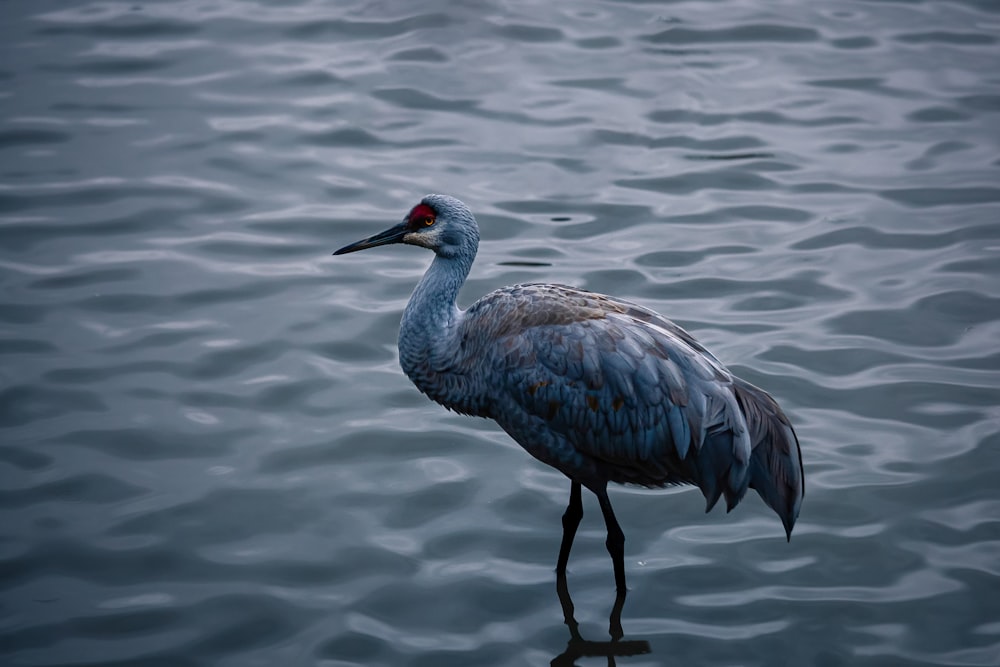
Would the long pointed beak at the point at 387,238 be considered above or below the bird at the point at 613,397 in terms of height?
above

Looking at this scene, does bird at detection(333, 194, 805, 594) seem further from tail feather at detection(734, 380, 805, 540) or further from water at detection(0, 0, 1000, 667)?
water at detection(0, 0, 1000, 667)

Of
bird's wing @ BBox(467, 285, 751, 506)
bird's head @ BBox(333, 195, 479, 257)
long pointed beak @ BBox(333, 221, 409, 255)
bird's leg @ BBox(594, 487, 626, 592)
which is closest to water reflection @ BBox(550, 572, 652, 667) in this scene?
bird's leg @ BBox(594, 487, 626, 592)

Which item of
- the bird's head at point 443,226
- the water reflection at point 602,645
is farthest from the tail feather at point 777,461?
the bird's head at point 443,226

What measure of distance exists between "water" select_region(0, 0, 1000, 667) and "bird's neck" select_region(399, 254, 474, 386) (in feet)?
3.00

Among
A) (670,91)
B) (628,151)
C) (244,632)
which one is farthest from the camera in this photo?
(670,91)

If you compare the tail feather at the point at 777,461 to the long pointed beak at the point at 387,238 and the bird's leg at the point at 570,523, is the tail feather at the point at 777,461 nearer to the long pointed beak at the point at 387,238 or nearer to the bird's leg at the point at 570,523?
the bird's leg at the point at 570,523

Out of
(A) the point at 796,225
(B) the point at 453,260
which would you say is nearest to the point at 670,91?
(A) the point at 796,225

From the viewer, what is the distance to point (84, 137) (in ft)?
33.9

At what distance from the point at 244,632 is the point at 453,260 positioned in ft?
6.95

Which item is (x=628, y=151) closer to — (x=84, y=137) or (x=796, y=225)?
(x=796, y=225)

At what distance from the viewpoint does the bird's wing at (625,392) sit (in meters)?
5.94

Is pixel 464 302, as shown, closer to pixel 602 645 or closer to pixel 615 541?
pixel 615 541

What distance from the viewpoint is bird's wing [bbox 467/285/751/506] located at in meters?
5.94

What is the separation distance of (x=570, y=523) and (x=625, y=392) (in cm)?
86
